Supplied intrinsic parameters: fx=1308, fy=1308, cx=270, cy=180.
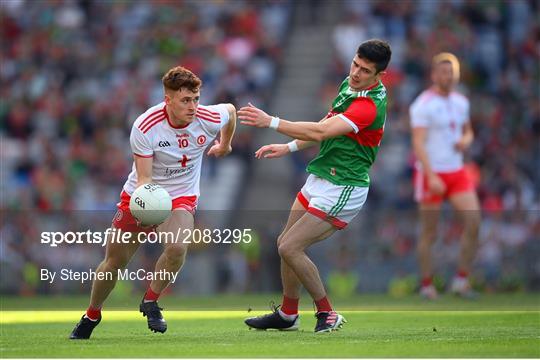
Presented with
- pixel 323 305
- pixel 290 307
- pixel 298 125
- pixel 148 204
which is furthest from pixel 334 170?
pixel 148 204

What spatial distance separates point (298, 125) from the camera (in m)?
10.9

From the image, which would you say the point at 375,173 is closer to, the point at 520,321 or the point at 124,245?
the point at 520,321

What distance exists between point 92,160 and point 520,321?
13049mm

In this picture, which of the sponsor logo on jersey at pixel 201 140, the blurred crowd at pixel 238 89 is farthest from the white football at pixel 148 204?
the blurred crowd at pixel 238 89

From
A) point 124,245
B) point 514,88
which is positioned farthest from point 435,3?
point 124,245

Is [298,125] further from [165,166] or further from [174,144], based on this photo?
[165,166]

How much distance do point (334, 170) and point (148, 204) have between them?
1.79 metres

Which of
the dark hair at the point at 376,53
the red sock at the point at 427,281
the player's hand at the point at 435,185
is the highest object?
the dark hair at the point at 376,53

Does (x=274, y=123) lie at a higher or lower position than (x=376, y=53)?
lower

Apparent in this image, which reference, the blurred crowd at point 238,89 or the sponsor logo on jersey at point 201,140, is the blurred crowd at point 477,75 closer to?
Answer: the blurred crowd at point 238,89

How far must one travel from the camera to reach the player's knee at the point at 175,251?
11.1 metres

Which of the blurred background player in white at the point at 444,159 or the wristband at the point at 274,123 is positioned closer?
the wristband at the point at 274,123

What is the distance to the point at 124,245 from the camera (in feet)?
36.1

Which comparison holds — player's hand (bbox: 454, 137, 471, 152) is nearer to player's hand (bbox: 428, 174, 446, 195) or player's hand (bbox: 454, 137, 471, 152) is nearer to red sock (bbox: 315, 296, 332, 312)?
player's hand (bbox: 428, 174, 446, 195)
